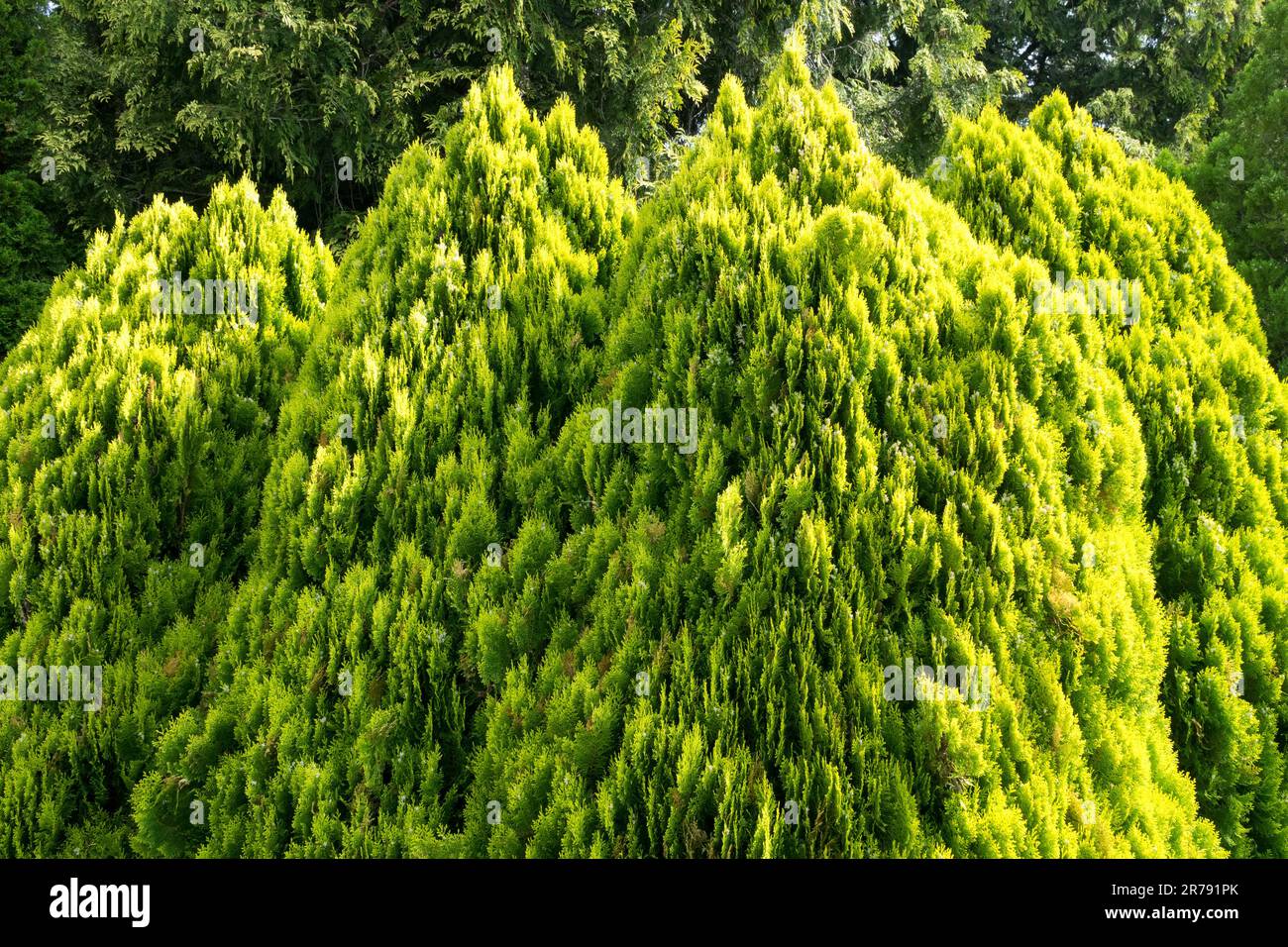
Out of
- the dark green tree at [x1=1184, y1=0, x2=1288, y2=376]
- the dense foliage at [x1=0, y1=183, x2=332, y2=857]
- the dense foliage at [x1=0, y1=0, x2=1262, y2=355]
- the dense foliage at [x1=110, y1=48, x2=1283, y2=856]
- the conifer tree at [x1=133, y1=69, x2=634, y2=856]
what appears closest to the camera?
the dense foliage at [x1=110, y1=48, x2=1283, y2=856]

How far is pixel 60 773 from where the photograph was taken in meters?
3.76

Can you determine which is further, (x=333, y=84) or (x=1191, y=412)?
(x=333, y=84)

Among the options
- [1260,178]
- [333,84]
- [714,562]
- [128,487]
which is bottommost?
[714,562]

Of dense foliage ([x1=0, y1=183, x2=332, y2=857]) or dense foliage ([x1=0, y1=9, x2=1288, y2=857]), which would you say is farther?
dense foliage ([x1=0, y1=183, x2=332, y2=857])

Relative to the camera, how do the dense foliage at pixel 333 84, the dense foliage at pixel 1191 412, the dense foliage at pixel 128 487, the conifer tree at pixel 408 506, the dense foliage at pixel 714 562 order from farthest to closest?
1. the dense foliage at pixel 333 84
2. the dense foliage at pixel 1191 412
3. the dense foliage at pixel 128 487
4. the conifer tree at pixel 408 506
5. the dense foliage at pixel 714 562

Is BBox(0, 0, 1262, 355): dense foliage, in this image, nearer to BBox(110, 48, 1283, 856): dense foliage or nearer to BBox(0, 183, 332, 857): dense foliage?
BBox(0, 183, 332, 857): dense foliage

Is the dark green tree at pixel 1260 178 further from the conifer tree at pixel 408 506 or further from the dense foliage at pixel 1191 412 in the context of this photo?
the conifer tree at pixel 408 506

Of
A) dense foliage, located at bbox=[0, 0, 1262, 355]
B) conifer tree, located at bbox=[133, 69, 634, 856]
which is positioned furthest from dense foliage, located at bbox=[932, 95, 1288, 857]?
dense foliage, located at bbox=[0, 0, 1262, 355]

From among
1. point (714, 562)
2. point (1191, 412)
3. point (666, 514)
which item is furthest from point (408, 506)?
point (1191, 412)

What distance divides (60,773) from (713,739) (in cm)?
293

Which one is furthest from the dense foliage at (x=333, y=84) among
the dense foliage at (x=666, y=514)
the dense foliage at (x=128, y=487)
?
the dense foliage at (x=666, y=514)

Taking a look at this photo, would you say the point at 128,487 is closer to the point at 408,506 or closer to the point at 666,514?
the point at 408,506
